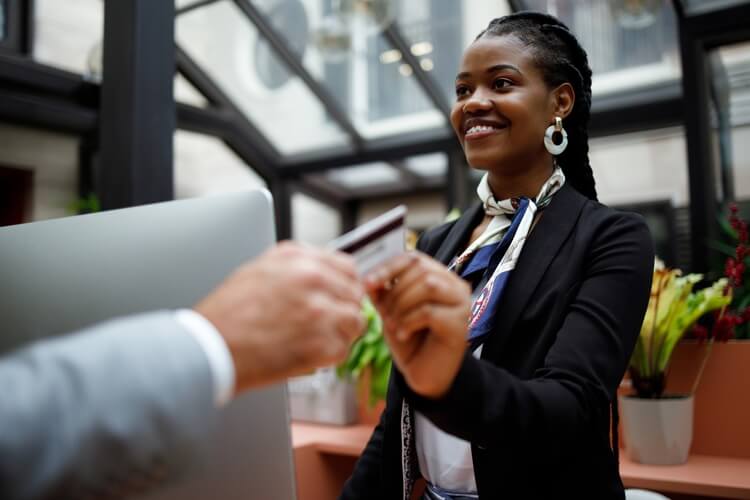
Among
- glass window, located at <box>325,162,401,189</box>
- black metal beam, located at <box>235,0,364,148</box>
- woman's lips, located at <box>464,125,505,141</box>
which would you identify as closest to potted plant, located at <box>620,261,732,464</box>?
woman's lips, located at <box>464,125,505,141</box>

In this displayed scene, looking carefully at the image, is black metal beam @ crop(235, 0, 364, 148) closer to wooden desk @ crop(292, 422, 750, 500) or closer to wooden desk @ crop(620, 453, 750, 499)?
wooden desk @ crop(292, 422, 750, 500)

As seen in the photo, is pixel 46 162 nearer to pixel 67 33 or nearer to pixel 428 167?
pixel 67 33

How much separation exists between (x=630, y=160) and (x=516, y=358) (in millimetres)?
4780

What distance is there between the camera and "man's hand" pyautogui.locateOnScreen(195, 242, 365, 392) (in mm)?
461

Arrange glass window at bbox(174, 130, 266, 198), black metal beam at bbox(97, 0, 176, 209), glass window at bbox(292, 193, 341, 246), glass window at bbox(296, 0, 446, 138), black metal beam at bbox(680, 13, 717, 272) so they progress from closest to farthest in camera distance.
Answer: black metal beam at bbox(97, 0, 176, 209) → black metal beam at bbox(680, 13, 717, 272) → glass window at bbox(296, 0, 446, 138) → glass window at bbox(174, 130, 266, 198) → glass window at bbox(292, 193, 341, 246)

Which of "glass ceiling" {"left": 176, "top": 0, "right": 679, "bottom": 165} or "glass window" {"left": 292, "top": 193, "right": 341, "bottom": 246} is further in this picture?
"glass window" {"left": 292, "top": 193, "right": 341, "bottom": 246}

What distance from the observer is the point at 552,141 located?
112 centimetres

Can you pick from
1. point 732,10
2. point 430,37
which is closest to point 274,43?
point 430,37

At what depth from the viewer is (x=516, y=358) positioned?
36.7 inches

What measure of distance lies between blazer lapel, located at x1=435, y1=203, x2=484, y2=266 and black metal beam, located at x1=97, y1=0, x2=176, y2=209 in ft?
3.35

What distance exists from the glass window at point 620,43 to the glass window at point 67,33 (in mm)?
3085

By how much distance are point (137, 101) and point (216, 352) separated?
5.08 ft

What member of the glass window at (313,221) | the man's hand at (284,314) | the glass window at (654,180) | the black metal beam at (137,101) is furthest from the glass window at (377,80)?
the man's hand at (284,314)

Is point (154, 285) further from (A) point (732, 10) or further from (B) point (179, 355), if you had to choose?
(A) point (732, 10)
